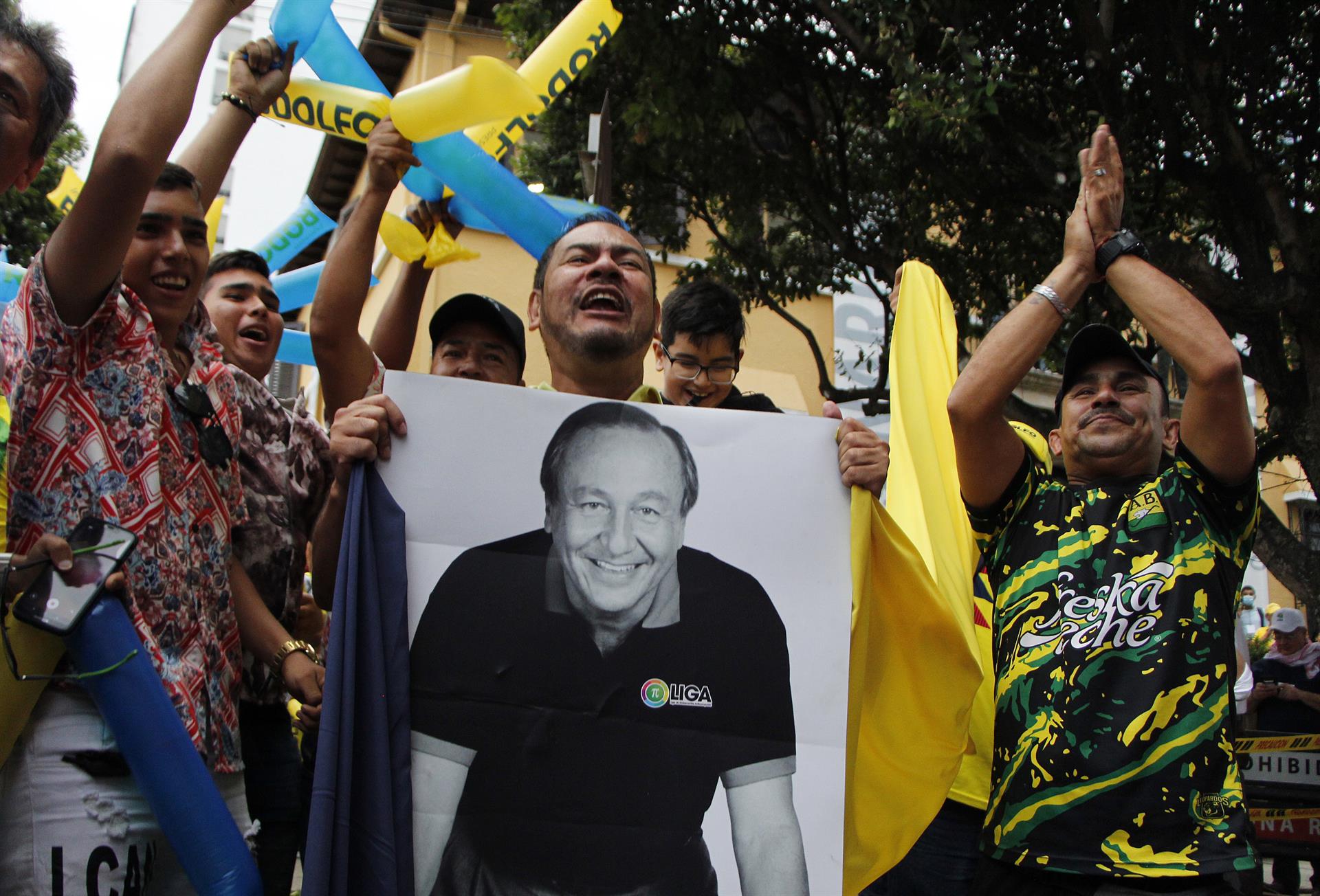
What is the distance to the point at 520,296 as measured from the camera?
13.3m

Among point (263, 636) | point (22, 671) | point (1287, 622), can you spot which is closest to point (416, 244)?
point (263, 636)

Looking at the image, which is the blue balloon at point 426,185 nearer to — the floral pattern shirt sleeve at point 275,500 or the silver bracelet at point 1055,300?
the floral pattern shirt sleeve at point 275,500

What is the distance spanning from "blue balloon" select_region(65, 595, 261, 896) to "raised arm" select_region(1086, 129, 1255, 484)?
2178mm

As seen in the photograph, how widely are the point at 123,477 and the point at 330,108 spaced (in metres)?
1.44

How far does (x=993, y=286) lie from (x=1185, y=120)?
206 cm

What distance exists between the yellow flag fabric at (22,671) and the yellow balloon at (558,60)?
207 cm

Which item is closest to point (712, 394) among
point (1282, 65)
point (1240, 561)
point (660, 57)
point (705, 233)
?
point (1240, 561)

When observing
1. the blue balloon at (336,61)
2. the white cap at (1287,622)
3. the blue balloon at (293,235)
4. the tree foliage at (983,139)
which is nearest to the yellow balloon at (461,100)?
the blue balloon at (336,61)

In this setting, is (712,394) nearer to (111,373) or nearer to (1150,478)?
(1150,478)

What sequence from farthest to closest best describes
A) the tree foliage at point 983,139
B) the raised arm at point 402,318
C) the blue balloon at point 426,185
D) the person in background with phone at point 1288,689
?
the person in background with phone at point 1288,689
the tree foliage at point 983,139
the blue balloon at point 426,185
the raised arm at point 402,318

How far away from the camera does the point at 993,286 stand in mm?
9188

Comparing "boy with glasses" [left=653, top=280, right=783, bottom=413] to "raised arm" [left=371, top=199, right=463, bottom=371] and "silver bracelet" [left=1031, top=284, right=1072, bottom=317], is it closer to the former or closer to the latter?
"raised arm" [left=371, top=199, right=463, bottom=371]

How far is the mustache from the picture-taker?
278 centimetres

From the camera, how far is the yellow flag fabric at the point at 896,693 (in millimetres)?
2100
